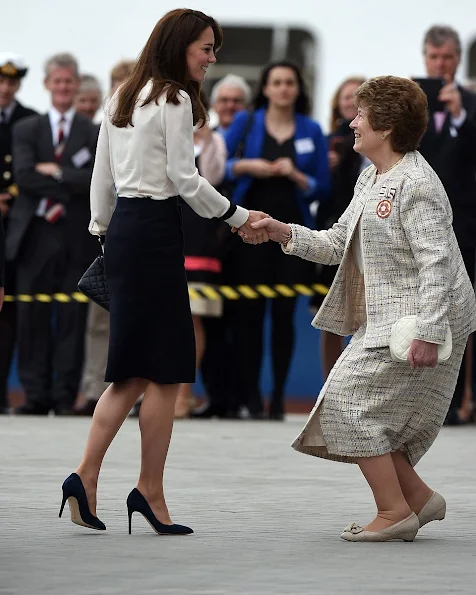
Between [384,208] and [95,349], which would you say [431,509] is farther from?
[95,349]

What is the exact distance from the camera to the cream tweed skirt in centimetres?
604

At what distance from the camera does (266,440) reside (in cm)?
1011

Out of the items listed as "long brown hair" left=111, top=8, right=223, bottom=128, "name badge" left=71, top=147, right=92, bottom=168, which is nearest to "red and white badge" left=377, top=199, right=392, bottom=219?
"long brown hair" left=111, top=8, right=223, bottom=128

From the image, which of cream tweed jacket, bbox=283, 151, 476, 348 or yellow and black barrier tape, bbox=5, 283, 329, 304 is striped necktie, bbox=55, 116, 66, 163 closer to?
yellow and black barrier tape, bbox=5, 283, 329, 304

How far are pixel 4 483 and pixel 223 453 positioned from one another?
1948 mm

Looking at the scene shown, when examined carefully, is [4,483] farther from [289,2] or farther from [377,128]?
[289,2]

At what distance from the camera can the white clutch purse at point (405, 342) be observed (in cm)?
591

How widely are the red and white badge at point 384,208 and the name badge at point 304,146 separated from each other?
5.75 metres

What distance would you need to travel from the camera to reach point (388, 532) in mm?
5996

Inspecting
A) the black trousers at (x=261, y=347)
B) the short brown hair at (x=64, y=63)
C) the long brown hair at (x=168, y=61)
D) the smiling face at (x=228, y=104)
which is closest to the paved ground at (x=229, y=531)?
the long brown hair at (x=168, y=61)

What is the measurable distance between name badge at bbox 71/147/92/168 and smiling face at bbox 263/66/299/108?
1267 millimetres

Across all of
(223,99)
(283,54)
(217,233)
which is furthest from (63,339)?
(283,54)

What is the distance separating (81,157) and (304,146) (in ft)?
4.95

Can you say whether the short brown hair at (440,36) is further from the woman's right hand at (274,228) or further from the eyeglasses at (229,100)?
the woman's right hand at (274,228)
